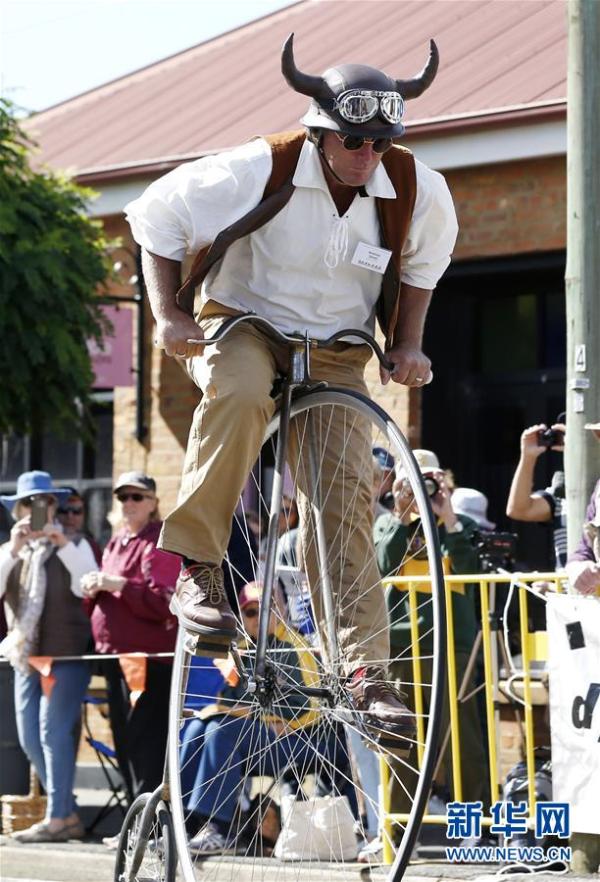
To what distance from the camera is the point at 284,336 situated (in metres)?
4.97

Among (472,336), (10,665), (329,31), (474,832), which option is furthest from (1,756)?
(329,31)

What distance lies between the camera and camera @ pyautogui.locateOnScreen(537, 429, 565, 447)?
8.06 metres

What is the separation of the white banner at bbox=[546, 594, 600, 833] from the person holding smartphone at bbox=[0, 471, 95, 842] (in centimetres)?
366

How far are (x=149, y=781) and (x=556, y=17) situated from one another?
6752 mm

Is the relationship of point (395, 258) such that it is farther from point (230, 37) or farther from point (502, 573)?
point (230, 37)

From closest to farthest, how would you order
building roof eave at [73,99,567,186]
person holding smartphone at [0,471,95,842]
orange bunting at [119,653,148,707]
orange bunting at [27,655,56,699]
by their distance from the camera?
orange bunting at [119,653,148,707] < person holding smartphone at [0,471,95,842] < orange bunting at [27,655,56,699] < building roof eave at [73,99,567,186]

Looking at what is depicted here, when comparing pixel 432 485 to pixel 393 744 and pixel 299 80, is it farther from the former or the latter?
pixel 299 80

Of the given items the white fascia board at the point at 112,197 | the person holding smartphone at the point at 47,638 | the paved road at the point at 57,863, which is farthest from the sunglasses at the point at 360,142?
the white fascia board at the point at 112,197

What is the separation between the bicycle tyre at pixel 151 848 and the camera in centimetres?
545

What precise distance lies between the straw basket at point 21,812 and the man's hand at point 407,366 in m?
5.62

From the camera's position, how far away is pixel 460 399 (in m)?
12.4

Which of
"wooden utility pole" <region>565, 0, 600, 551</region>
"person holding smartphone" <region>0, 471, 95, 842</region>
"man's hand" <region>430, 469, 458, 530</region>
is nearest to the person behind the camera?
"wooden utility pole" <region>565, 0, 600, 551</region>

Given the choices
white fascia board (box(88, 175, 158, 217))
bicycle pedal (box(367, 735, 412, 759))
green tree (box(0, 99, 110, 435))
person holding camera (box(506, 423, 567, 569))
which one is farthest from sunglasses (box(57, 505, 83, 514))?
bicycle pedal (box(367, 735, 412, 759))

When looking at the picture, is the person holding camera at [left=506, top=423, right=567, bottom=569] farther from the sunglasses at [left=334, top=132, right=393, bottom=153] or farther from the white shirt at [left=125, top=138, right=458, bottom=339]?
the sunglasses at [left=334, top=132, right=393, bottom=153]
